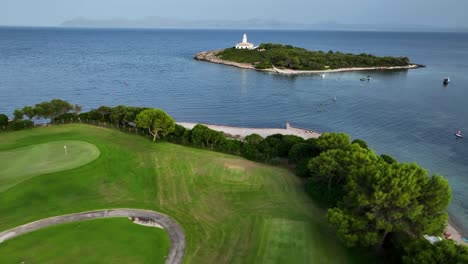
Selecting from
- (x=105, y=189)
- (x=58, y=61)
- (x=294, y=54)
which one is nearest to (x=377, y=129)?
(x=105, y=189)

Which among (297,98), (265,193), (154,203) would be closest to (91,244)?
(154,203)

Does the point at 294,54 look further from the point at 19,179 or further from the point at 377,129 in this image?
the point at 19,179

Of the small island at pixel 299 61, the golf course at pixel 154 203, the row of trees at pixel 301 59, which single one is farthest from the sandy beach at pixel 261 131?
the row of trees at pixel 301 59

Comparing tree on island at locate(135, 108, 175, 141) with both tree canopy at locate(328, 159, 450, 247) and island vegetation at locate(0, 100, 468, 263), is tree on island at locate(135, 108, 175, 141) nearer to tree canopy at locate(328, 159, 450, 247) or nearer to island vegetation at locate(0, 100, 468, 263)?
island vegetation at locate(0, 100, 468, 263)

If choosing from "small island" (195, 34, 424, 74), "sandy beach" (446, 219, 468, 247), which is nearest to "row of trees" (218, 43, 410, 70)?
"small island" (195, 34, 424, 74)

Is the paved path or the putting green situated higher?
the putting green

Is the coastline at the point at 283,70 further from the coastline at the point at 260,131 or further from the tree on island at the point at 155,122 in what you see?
the tree on island at the point at 155,122
